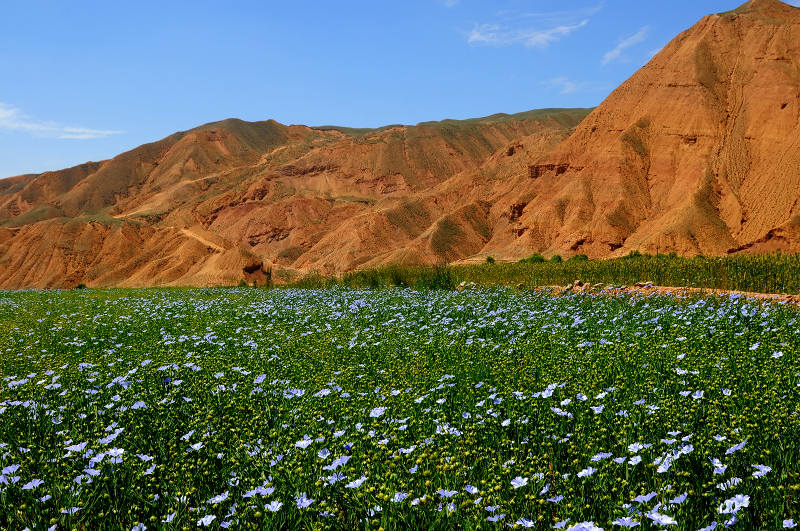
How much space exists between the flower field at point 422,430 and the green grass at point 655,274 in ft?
33.3

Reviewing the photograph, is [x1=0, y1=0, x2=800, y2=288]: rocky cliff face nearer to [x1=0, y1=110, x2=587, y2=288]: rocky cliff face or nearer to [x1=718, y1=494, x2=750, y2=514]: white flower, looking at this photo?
[x1=0, y1=110, x2=587, y2=288]: rocky cliff face

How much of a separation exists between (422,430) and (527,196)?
54.3 m

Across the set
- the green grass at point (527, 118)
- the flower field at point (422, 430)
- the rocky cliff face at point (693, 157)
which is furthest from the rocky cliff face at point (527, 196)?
the flower field at point (422, 430)

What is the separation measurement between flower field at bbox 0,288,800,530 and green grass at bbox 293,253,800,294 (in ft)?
33.3

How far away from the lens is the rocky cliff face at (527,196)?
4488 centimetres

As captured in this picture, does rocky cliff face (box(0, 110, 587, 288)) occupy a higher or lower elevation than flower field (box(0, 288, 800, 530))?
higher

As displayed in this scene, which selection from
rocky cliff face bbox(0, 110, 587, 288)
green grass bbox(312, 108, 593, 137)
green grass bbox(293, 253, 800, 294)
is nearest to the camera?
green grass bbox(293, 253, 800, 294)

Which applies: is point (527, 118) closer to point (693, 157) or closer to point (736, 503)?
point (693, 157)

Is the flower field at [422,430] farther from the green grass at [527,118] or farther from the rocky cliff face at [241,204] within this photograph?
the green grass at [527,118]

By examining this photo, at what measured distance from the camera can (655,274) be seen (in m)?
20.9

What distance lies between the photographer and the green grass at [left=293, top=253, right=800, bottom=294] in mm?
18500

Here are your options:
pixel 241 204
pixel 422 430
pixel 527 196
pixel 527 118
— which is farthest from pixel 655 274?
pixel 527 118

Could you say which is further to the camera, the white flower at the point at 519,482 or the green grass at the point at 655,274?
the green grass at the point at 655,274

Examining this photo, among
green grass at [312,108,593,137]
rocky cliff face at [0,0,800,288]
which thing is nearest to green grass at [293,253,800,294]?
rocky cliff face at [0,0,800,288]
